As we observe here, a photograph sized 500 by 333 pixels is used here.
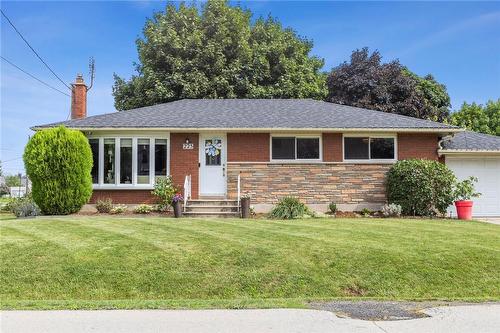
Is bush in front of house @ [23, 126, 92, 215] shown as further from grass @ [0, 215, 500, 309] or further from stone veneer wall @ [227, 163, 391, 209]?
stone veneer wall @ [227, 163, 391, 209]

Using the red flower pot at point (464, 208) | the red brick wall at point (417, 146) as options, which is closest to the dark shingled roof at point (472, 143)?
the red brick wall at point (417, 146)

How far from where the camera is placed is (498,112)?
123 ft

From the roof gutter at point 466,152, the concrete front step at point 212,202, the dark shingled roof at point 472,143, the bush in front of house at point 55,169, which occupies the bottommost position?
the concrete front step at point 212,202

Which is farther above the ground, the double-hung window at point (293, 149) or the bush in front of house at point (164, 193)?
the double-hung window at point (293, 149)

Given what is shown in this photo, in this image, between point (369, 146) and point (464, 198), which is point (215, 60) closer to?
point (369, 146)

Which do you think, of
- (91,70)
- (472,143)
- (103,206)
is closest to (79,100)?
(103,206)

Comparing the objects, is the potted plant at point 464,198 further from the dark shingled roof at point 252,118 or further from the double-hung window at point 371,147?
the double-hung window at point 371,147

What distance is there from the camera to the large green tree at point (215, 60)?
27156 mm

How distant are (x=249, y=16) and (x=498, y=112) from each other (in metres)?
21.9

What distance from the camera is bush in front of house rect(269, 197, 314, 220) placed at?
14.7 meters

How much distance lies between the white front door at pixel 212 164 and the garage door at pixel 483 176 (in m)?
8.49

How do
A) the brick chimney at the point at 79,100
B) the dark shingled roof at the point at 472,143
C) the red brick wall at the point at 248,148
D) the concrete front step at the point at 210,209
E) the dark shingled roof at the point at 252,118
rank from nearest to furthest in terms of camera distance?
1. the concrete front step at the point at 210,209
2. the dark shingled roof at the point at 252,118
3. the red brick wall at the point at 248,148
4. the dark shingled roof at the point at 472,143
5. the brick chimney at the point at 79,100

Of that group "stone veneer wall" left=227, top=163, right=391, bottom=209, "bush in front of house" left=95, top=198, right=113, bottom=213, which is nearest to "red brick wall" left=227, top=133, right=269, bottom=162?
"stone veneer wall" left=227, top=163, right=391, bottom=209

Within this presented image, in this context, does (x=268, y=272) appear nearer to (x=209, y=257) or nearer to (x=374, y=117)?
(x=209, y=257)
